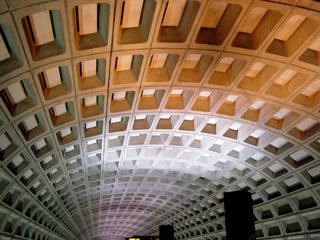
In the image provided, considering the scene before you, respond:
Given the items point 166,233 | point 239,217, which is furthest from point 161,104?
point 166,233

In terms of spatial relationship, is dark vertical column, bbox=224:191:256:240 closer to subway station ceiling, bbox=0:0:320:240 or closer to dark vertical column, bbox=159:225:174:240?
subway station ceiling, bbox=0:0:320:240

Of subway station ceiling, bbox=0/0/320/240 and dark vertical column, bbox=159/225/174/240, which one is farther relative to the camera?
dark vertical column, bbox=159/225/174/240

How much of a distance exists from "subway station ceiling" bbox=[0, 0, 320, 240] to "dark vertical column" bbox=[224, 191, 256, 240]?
12.9 ft

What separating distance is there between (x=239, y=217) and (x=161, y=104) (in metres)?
5.46

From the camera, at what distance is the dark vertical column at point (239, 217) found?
31.9 feet

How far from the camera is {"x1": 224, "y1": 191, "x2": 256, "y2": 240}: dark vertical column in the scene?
31.9 ft

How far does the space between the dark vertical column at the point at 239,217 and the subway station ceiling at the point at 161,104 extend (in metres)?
3.92

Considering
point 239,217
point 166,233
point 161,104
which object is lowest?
point 239,217

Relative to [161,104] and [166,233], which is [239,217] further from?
[166,233]

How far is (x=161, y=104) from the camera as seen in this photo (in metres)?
13.9

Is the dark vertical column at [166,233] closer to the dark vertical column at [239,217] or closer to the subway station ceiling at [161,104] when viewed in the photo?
the subway station ceiling at [161,104]

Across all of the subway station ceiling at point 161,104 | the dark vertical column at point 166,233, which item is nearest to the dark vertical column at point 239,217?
the subway station ceiling at point 161,104

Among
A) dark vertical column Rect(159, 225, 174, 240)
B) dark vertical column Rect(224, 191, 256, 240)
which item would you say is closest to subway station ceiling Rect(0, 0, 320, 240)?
dark vertical column Rect(159, 225, 174, 240)

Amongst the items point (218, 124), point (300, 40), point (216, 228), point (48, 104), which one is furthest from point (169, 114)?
point (216, 228)
